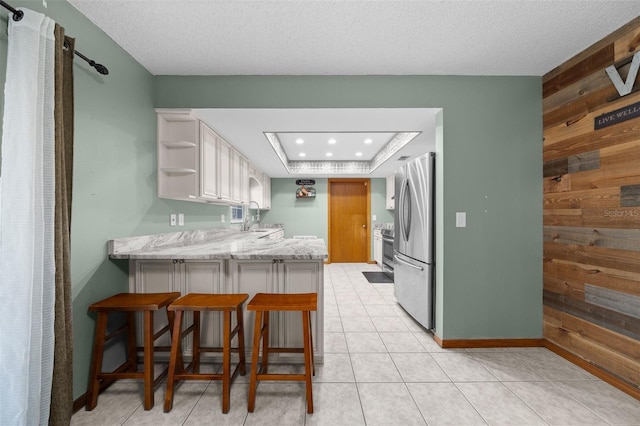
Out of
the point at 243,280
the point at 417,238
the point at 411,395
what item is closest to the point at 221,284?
the point at 243,280

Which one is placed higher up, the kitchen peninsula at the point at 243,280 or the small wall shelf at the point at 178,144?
the small wall shelf at the point at 178,144

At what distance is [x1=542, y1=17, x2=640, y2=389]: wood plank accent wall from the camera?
1.73 meters

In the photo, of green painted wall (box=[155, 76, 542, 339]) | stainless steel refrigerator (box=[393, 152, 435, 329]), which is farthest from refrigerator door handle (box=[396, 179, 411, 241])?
green painted wall (box=[155, 76, 542, 339])

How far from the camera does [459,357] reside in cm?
219

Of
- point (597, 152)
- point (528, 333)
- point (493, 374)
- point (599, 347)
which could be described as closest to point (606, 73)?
point (597, 152)

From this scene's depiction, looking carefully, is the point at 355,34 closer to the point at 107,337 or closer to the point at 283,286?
the point at 283,286

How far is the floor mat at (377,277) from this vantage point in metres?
4.66

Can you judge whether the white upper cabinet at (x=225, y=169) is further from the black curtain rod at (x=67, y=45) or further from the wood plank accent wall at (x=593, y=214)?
the wood plank accent wall at (x=593, y=214)

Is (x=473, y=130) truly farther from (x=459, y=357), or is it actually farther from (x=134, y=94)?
(x=134, y=94)

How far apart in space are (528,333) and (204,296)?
2.78 metres

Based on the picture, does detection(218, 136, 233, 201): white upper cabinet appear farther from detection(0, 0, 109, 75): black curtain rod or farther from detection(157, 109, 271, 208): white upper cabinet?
detection(0, 0, 109, 75): black curtain rod

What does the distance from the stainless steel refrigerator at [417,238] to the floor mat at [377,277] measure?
1.40 meters

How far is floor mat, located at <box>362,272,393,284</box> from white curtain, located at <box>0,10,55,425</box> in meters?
4.08

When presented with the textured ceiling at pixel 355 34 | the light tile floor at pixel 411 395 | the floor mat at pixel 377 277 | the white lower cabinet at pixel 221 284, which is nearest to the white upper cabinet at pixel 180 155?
the textured ceiling at pixel 355 34
